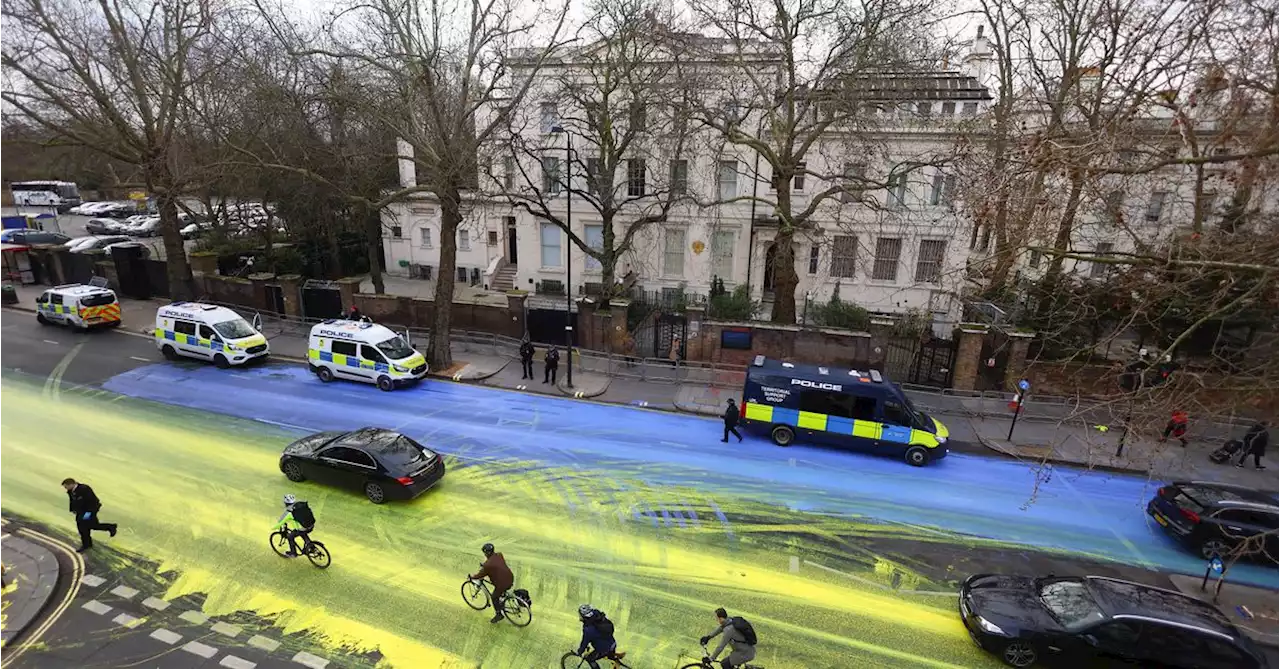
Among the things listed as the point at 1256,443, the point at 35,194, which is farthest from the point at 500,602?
the point at 35,194

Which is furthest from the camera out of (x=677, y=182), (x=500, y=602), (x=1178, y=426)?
(x=677, y=182)

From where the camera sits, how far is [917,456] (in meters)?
14.5

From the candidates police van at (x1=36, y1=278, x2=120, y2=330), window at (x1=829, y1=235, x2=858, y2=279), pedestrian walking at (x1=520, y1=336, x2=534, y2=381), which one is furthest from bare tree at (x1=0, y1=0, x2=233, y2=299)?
window at (x1=829, y1=235, x2=858, y2=279)

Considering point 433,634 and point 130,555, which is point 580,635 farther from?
point 130,555

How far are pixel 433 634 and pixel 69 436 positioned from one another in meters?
11.9

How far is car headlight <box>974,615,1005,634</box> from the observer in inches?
337

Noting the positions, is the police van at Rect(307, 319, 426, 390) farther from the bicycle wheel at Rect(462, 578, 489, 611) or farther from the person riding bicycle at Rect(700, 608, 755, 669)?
the person riding bicycle at Rect(700, 608, 755, 669)

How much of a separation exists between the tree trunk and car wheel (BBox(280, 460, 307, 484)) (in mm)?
7354

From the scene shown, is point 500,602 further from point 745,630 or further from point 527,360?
point 527,360

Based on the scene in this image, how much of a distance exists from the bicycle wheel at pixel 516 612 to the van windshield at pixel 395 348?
10738 millimetres

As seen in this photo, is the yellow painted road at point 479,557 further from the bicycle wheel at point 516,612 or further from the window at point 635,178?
the window at point 635,178

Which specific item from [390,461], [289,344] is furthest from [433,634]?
[289,344]

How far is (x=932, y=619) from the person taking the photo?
946 centimetres

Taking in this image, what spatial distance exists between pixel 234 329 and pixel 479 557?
45.9ft
